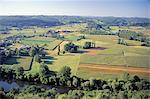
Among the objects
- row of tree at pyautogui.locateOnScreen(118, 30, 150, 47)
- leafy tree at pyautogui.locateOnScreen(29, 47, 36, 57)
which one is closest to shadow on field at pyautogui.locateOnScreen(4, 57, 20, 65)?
leafy tree at pyautogui.locateOnScreen(29, 47, 36, 57)

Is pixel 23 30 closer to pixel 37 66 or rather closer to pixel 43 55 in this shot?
pixel 43 55

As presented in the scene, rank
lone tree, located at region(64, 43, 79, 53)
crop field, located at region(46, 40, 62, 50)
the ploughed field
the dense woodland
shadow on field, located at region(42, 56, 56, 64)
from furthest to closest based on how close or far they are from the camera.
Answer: crop field, located at region(46, 40, 62, 50) → lone tree, located at region(64, 43, 79, 53) → shadow on field, located at region(42, 56, 56, 64) → the ploughed field → the dense woodland

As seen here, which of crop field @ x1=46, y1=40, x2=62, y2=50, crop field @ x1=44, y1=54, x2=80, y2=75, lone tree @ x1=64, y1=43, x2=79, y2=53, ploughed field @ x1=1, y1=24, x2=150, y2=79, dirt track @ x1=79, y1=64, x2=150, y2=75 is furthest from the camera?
crop field @ x1=46, y1=40, x2=62, y2=50

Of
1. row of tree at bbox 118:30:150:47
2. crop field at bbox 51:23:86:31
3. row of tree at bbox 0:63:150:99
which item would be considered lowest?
row of tree at bbox 0:63:150:99

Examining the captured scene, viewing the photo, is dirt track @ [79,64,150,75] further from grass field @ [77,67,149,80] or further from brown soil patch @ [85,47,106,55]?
brown soil patch @ [85,47,106,55]

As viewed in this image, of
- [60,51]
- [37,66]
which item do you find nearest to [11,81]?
[37,66]

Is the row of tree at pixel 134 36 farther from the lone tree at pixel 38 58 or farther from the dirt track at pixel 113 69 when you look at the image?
the lone tree at pixel 38 58

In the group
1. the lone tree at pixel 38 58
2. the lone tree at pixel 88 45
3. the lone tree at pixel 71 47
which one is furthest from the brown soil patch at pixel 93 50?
the lone tree at pixel 38 58

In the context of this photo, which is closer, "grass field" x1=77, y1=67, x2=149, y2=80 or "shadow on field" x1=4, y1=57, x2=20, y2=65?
"grass field" x1=77, y1=67, x2=149, y2=80

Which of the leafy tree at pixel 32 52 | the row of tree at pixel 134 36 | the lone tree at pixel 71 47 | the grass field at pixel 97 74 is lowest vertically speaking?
the grass field at pixel 97 74
